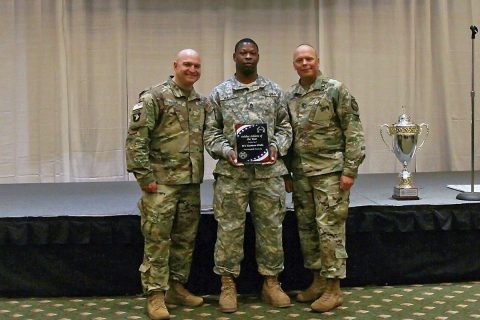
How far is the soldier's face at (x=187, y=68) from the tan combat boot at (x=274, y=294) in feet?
3.69

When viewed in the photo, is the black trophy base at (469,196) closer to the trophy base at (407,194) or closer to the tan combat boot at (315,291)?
the trophy base at (407,194)

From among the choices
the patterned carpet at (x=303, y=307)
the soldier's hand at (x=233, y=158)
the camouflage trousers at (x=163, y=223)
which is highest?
the soldier's hand at (x=233, y=158)

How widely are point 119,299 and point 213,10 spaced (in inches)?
119

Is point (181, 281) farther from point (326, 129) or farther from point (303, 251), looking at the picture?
point (326, 129)

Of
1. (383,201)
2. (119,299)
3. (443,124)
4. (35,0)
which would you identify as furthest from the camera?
(443,124)

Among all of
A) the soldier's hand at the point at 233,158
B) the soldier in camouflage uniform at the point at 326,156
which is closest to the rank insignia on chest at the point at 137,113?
the soldier's hand at the point at 233,158

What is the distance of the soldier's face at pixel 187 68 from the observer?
3.50m

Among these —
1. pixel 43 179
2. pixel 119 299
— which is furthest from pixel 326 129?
pixel 43 179

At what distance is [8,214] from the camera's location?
389 cm

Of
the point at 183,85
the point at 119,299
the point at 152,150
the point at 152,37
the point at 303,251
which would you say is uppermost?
the point at 152,37

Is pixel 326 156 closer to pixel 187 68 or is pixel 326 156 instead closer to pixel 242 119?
pixel 242 119

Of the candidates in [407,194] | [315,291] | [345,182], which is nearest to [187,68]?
[345,182]

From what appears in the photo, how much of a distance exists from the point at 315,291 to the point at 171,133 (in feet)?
3.79

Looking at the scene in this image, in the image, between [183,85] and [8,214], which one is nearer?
[183,85]
